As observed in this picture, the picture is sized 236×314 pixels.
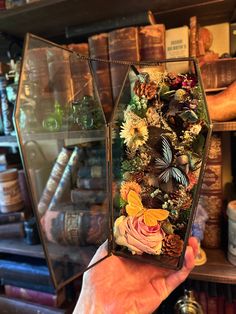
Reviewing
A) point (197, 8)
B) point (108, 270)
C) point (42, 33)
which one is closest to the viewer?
point (108, 270)

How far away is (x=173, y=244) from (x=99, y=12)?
0.59 metres

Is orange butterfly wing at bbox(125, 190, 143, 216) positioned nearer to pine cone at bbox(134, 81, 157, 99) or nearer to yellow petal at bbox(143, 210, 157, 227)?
yellow petal at bbox(143, 210, 157, 227)

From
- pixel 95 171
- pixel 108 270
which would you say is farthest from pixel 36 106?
pixel 108 270

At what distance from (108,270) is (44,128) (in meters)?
0.33

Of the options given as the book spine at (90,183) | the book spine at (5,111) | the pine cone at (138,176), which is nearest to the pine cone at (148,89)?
the pine cone at (138,176)

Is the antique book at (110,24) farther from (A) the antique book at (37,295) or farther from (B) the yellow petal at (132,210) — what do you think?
(A) the antique book at (37,295)

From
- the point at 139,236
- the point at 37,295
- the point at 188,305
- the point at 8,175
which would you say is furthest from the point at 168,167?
the point at 37,295

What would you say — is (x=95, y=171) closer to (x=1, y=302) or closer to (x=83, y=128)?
(x=83, y=128)

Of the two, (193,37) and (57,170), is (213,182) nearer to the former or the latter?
(193,37)

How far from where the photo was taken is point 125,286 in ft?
1.63

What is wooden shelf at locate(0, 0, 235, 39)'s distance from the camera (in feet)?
1.94

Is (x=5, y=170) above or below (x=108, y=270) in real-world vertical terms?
above

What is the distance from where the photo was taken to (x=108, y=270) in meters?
0.49

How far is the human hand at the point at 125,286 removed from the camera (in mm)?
480
